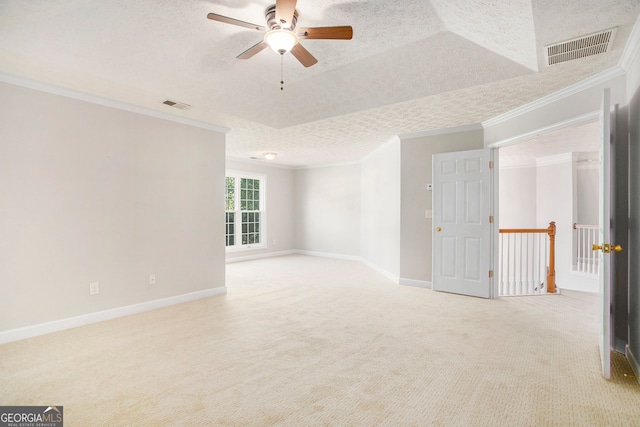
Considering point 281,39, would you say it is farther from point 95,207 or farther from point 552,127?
point 552,127

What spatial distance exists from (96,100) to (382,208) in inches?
191

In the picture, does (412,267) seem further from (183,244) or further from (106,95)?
(106,95)

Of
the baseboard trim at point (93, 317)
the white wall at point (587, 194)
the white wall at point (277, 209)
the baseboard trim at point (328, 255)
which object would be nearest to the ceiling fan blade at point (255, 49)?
the baseboard trim at point (93, 317)

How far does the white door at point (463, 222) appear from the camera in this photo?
14.8 feet

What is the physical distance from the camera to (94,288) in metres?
3.52

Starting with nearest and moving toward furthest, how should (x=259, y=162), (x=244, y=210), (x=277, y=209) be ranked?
(x=244, y=210) → (x=259, y=162) → (x=277, y=209)

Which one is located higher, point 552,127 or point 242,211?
point 552,127

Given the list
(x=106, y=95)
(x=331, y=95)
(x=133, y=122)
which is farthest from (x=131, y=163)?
(x=331, y=95)

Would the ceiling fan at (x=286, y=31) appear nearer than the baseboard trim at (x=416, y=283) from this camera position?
Yes

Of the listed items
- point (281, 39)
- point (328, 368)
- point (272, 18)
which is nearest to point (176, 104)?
point (272, 18)

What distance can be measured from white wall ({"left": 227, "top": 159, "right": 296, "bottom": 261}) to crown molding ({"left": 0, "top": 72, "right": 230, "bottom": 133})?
3342 mm

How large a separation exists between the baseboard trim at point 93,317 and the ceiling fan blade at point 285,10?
3.61m

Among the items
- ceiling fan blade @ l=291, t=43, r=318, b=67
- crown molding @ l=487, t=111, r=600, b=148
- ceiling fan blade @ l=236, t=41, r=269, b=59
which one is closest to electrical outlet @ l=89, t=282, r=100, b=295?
ceiling fan blade @ l=236, t=41, r=269, b=59

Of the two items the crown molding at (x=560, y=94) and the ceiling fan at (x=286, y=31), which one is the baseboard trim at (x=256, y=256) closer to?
the crown molding at (x=560, y=94)
